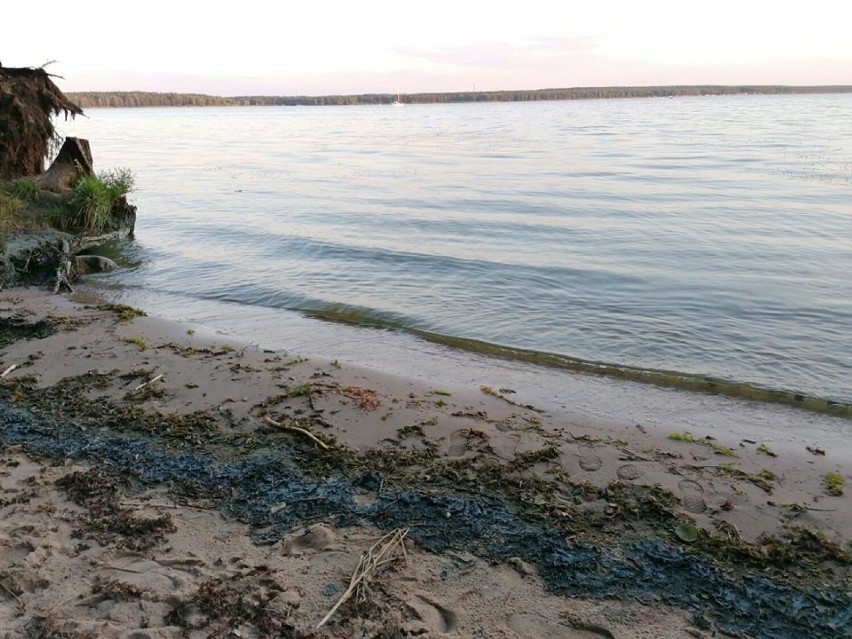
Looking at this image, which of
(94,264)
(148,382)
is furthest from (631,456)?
(94,264)

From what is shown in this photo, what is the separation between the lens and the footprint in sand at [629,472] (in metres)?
5.02

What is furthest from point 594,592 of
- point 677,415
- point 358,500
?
point 677,415

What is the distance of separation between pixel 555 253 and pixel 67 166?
10670 mm

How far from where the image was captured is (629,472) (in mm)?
5098

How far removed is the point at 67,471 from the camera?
4.82m

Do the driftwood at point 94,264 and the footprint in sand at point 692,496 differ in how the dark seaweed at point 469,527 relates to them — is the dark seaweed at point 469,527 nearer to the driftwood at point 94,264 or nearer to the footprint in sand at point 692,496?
the footprint in sand at point 692,496

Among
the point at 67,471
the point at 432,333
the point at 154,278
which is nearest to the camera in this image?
the point at 67,471

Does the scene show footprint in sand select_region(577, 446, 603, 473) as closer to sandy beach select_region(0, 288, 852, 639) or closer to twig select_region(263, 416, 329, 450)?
sandy beach select_region(0, 288, 852, 639)

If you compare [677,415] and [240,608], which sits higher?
[240,608]

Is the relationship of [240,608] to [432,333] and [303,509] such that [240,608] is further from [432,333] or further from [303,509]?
[432,333]

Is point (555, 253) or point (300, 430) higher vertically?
point (300, 430)

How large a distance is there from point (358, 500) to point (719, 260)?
11.0 meters

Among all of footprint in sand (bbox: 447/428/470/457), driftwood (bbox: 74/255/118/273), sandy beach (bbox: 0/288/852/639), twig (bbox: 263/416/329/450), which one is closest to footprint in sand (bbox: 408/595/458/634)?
sandy beach (bbox: 0/288/852/639)

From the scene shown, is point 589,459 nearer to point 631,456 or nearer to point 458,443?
point 631,456
